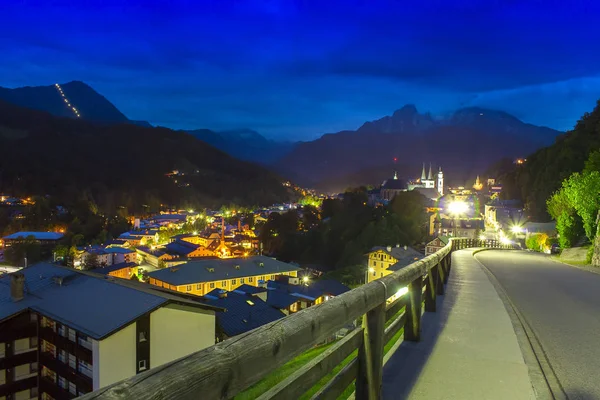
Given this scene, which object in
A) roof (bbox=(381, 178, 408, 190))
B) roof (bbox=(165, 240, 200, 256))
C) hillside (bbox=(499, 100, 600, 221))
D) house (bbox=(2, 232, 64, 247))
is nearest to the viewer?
hillside (bbox=(499, 100, 600, 221))

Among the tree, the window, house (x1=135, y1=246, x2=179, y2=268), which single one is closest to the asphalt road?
the window

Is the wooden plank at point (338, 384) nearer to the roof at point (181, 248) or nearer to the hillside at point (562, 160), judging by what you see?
the hillside at point (562, 160)

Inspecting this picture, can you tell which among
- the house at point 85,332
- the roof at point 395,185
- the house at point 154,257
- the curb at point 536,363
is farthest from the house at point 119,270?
the roof at point 395,185

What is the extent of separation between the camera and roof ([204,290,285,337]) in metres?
28.5

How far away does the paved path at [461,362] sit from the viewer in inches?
159

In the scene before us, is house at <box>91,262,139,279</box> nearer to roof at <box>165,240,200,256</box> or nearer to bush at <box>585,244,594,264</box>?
roof at <box>165,240,200,256</box>

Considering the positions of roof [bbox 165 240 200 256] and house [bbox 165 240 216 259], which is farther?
roof [bbox 165 240 200 256]

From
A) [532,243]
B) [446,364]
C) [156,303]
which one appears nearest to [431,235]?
[532,243]

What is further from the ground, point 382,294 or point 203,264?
point 382,294

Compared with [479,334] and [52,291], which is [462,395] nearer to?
[479,334]

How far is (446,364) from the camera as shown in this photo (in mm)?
4742

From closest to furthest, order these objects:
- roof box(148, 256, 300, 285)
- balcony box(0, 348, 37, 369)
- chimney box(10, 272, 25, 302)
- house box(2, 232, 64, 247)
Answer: balcony box(0, 348, 37, 369), chimney box(10, 272, 25, 302), roof box(148, 256, 300, 285), house box(2, 232, 64, 247)

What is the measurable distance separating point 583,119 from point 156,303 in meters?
56.1

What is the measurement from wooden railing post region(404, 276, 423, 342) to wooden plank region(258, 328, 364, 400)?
2.43m
